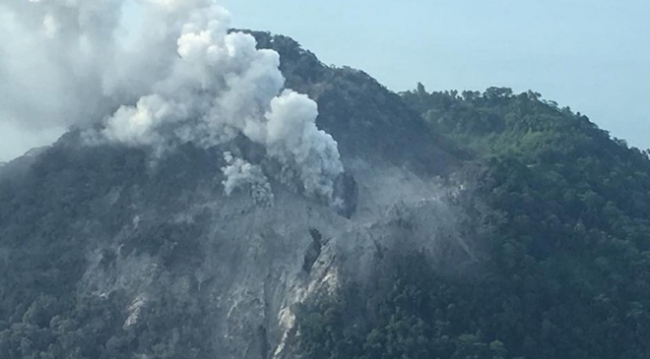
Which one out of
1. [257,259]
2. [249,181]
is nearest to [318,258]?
[257,259]

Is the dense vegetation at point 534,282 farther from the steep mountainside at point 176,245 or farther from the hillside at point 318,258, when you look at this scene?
the steep mountainside at point 176,245

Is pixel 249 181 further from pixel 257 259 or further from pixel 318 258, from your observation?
pixel 318 258

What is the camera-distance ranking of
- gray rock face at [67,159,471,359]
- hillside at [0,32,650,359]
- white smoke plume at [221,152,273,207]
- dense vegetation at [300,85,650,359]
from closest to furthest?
dense vegetation at [300,85,650,359], hillside at [0,32,650,359], gray rock face at [67,159,471,359], white smoke plume at [221,152,273,207]

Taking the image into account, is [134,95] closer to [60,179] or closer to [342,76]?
[60,179]

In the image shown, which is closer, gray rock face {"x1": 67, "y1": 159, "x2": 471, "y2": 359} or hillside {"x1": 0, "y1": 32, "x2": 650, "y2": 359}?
hillside {"x1": 0, "y1": 32, "x2": 650, "y2": 359}

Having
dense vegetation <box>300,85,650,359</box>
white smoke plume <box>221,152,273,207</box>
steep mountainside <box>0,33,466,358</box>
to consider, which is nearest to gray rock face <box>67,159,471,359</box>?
steep mountainside <box>0,33,466,358</box>

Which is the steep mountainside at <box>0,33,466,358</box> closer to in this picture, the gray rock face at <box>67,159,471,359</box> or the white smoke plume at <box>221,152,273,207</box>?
the gray rock face at <box>67,159,471,359</box>
